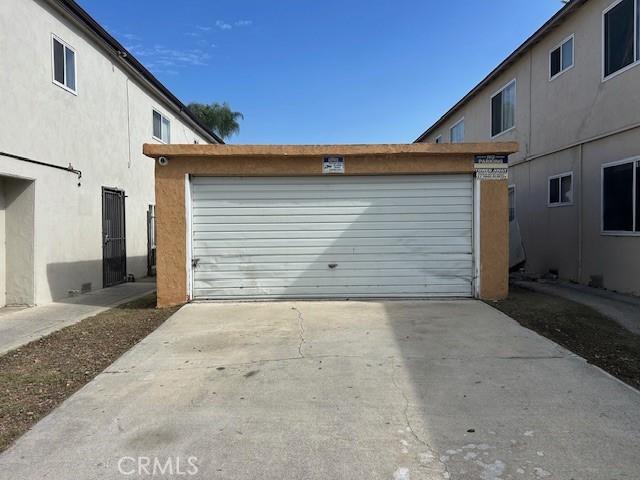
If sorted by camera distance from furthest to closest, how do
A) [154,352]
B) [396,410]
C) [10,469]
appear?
[154,352] → [396,410] → [10,469]

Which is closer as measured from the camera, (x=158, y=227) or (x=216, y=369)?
(x=216, y=369)

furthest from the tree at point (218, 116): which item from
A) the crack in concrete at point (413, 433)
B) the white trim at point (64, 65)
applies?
the crack in concrete at point (413, 433)

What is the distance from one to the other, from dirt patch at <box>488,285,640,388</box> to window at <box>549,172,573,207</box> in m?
3.53

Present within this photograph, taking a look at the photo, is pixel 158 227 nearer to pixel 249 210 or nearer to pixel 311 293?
pixel 249 210

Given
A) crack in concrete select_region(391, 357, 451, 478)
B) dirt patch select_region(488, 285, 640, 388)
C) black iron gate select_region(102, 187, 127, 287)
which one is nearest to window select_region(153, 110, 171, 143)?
black iron gate select_region(102, 187, 127, 287)

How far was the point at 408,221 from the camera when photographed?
9.06 m

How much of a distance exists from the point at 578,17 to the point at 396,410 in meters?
10.9

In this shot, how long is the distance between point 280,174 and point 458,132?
525 inches

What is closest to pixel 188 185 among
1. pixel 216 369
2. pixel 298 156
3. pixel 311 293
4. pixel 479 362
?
pixel 298 156

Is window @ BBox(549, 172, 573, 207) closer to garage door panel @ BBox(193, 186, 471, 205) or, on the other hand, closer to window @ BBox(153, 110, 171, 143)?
garage door panel @ BBox(193, 186, 471, 205)

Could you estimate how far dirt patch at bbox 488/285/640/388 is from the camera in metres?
5.57

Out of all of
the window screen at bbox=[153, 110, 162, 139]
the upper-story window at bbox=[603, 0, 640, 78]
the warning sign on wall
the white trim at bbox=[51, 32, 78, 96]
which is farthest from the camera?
the window screen at bbox=[153, 110, 162, 139]

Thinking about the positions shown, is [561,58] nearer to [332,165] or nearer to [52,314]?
[332,165]

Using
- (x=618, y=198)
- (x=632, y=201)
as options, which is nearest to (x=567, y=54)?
(x=618, y=198)
